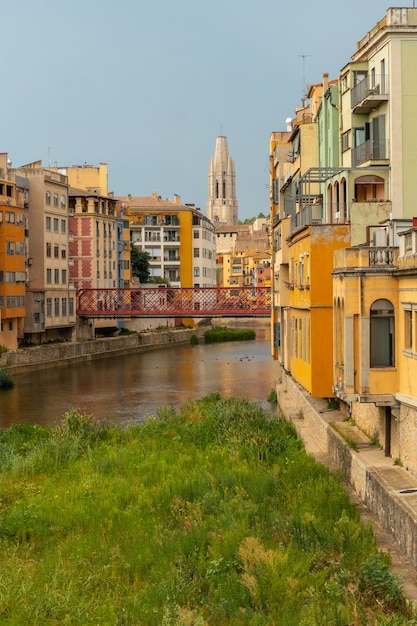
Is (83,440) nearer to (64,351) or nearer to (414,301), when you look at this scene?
(414,301)

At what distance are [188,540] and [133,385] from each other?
30629 millimetres

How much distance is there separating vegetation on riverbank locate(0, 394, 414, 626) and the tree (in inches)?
2519

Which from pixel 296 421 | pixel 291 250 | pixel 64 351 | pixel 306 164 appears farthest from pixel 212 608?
pixel 64 351

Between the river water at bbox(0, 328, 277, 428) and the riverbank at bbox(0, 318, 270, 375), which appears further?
the riverbank at bbox(0, 318, 270, 375)

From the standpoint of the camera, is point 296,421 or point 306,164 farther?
point 306,164

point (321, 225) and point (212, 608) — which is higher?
point (321, 225)

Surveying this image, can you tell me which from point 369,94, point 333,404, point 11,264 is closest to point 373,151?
point 369,94

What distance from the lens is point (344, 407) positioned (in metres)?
23.0

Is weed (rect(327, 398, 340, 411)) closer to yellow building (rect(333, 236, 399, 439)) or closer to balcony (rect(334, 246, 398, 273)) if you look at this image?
balcony (rect(334, 246, 398, 273))

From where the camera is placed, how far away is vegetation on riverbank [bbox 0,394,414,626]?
1227cm

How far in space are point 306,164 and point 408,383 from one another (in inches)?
638

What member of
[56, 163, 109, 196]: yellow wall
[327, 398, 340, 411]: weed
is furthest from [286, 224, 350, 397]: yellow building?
[56, 163, 109, 196]: yellow wall

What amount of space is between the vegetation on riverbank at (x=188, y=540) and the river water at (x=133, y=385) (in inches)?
411

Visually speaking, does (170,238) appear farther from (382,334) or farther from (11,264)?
(382,334)
